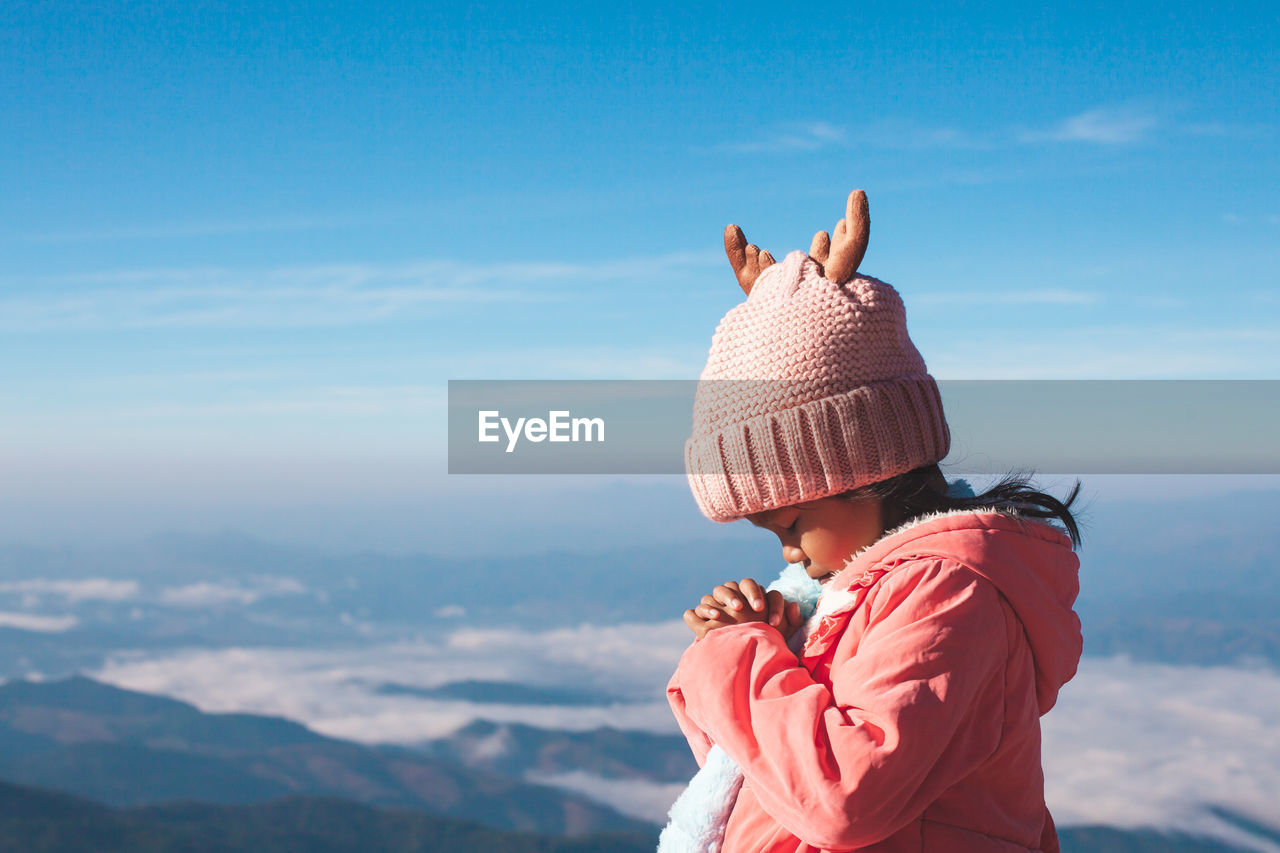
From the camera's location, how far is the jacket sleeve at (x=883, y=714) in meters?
1.30

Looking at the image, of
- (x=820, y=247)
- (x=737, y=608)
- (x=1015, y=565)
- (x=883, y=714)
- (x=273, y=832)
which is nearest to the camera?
(x=883, y=714)

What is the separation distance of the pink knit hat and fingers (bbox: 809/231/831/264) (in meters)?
0.02

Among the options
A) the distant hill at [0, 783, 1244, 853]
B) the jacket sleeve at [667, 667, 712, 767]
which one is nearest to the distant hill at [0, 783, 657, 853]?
the distant hill at [0, 783, 1244, 853]

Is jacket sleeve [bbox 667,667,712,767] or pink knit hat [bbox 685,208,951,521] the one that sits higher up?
pink knit hat [bbox 685,208,951,521]

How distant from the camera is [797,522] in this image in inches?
69.7

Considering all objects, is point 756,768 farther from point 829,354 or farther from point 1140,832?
point 1140,832

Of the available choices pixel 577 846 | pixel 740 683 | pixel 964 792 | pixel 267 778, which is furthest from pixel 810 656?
pixel 267 778

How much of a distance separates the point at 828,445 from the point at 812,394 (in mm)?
95

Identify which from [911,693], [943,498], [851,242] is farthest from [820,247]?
[911,693]

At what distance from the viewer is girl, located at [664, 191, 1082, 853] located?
134cm

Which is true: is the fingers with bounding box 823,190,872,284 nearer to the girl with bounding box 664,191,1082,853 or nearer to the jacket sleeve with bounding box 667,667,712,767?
the girl with bounding box 664,191,1082,853

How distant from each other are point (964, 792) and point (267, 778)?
64.2m

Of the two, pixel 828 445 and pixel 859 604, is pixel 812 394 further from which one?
pixel 859 604

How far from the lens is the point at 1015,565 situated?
1.46 m
